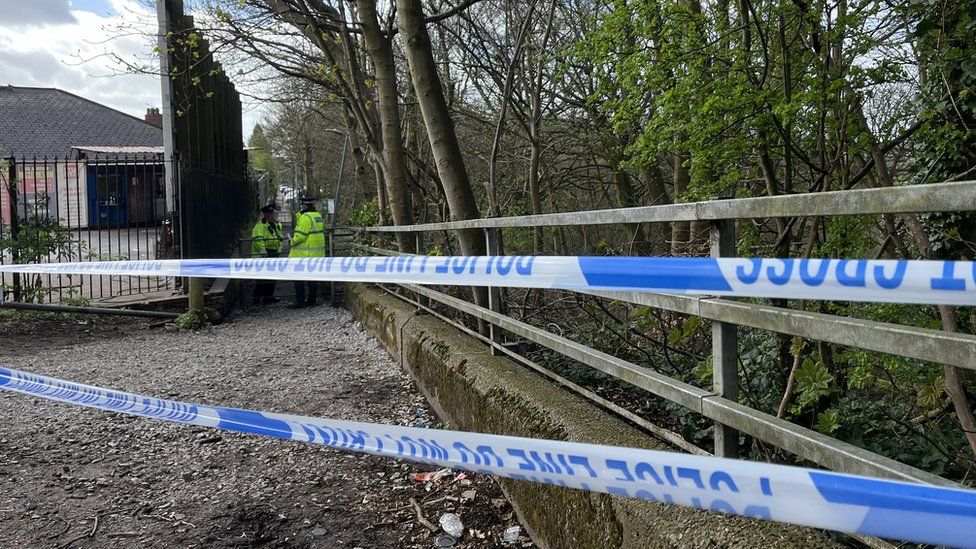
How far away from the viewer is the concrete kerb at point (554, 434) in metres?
2.00

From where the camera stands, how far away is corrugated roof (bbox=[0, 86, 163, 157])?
2945 cm

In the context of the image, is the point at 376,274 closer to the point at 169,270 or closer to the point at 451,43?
the point at 169,270

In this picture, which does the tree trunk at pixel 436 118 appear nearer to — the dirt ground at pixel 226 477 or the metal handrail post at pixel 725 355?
the dirt ground at pixel 226 477

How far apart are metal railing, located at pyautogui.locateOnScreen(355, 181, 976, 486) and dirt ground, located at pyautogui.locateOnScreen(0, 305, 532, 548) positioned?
1.43 metres

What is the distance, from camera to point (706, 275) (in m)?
1.64

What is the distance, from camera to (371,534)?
3.39m

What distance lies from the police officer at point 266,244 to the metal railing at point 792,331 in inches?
440

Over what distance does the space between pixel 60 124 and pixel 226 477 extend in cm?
3232

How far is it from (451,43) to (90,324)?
6523 millimetres

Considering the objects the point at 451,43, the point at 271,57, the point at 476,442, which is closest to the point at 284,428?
the point at 476,442

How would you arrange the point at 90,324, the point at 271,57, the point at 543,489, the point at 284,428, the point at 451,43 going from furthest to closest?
the point at 271,57 → the point at 451,43 → the point at 90,324 → the point at 543,489 → the point at 284,428

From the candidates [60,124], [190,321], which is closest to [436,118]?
[190,321]

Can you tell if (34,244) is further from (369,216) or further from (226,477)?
(226,477)

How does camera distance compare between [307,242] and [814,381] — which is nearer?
[814,381]
